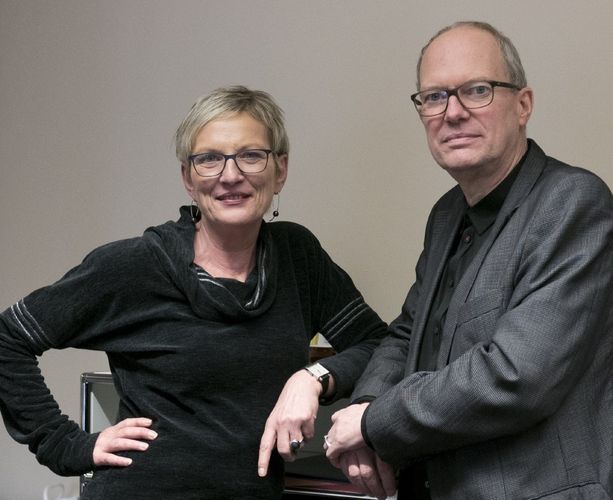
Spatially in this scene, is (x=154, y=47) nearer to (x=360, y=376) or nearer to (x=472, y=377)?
(x=360, y=376)

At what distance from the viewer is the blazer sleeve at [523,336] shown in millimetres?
1450

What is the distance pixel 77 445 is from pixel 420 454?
0.75 m

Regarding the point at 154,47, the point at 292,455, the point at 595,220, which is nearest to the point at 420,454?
the point at 292,455

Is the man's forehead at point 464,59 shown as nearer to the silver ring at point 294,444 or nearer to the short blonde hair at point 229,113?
the short blonde hair at point 229,113

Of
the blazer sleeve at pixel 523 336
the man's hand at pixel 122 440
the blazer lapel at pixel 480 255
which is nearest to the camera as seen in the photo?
the blazer sleeve at pixel 523 336

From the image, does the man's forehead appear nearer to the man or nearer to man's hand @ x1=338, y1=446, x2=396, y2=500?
the man

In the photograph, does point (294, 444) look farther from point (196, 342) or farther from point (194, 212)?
point (194, 212)

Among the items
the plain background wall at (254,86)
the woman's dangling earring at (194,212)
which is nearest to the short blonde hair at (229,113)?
the woman's dangling earring at (194,212)

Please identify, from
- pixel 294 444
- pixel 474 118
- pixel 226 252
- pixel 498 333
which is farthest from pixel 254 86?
pixel 498 333

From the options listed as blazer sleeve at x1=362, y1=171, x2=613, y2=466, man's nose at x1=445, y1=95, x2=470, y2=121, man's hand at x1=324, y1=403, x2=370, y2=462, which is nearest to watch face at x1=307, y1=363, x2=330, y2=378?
man's hand at x1=324, y1=403, x2=370, y2=462

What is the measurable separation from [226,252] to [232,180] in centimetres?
17

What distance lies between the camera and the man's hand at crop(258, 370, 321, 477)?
68.4 inches

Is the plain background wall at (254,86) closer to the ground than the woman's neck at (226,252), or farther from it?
farther from it

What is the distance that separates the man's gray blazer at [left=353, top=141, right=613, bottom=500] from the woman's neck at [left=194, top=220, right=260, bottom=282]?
1.53ft
